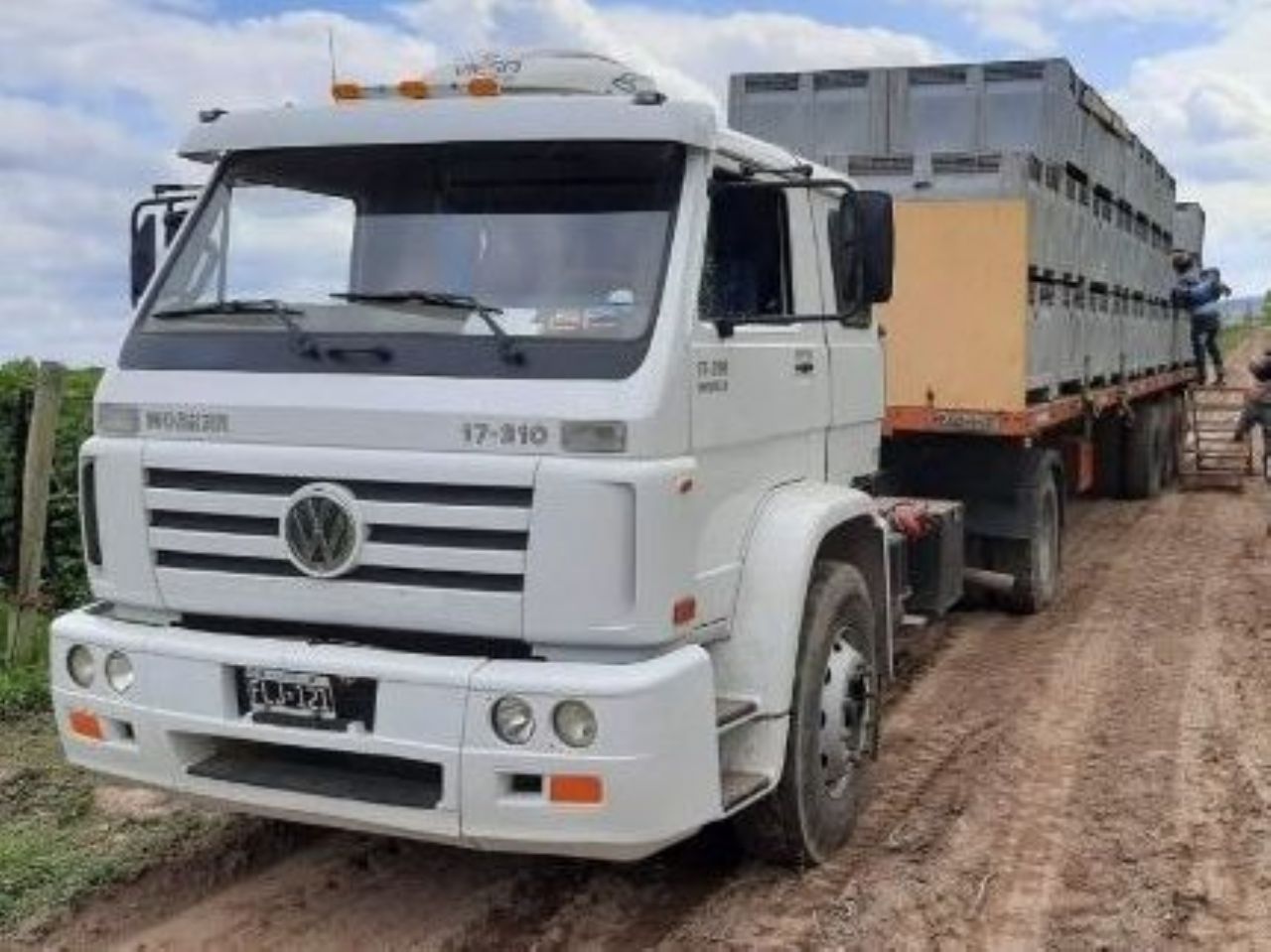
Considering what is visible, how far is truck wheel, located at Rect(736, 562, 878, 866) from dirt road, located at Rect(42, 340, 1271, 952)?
0.15 m

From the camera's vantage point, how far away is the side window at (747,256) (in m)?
4.91

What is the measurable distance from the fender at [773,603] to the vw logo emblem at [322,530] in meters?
1.20

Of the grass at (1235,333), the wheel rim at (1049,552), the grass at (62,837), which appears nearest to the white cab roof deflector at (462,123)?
the grass at (62,837)

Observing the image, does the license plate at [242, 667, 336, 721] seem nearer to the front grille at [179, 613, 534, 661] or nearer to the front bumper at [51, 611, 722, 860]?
the front bumper at [51, 611, 722, 860]

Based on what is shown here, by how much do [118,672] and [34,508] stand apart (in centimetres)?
326

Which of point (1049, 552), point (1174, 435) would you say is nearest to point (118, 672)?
point (1049, 552)

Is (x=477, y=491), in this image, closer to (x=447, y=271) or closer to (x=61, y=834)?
(x=447, y=271)

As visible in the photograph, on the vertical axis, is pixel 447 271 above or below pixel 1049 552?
above

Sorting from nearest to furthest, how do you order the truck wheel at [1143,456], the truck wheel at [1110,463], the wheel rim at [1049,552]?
the wheel rim at [1049,552]
the truck wheel at [1110,463]
the truck wheel at [1143,456]

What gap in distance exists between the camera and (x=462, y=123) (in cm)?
Result: 479

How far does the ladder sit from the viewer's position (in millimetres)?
17562

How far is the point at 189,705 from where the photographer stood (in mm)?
4625

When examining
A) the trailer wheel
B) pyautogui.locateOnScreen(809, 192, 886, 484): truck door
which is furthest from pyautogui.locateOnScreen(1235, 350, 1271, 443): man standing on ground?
pyautogui.locateOnScreen(809, 192, 886, 484): truck door

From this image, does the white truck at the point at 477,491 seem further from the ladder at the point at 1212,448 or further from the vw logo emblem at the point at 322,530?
the ladder at the point at 1212,448
